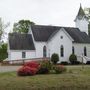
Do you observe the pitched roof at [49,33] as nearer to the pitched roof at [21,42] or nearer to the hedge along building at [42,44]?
the hedge along building at [42,44]

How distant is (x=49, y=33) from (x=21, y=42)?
6.49 meters

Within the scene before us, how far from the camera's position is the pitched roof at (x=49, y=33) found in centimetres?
5912

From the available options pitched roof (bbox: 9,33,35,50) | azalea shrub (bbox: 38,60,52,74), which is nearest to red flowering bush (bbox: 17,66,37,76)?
azalea shrub (bbox: 38,60,52,74)

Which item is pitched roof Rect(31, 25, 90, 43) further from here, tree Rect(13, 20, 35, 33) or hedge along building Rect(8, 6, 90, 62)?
tree Rect(13, 20, 35, 33)

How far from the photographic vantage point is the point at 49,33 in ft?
200

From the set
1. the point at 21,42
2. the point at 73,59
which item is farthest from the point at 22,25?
the point at 73,59

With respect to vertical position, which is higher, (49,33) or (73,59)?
(49,33)

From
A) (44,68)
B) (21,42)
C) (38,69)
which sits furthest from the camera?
(21,42)

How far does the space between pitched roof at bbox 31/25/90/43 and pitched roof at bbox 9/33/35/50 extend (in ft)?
5.58

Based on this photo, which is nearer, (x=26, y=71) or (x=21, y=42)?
(x=26, y=71)

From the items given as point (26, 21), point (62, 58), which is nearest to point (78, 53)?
point (62, 58)

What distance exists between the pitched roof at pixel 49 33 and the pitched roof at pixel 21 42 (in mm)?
1700

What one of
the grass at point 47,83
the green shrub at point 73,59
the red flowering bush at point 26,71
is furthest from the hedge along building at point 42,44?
the grass at point 47,83

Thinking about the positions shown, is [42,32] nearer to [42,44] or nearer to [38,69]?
[42,44]
